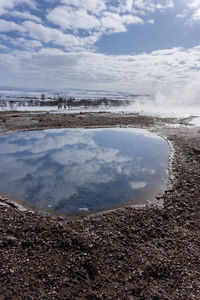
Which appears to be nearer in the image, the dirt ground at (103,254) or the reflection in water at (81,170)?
the dirt ground at (103,254)

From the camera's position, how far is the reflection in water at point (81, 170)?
23.4 ft

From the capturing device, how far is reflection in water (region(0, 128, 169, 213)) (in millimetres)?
7133

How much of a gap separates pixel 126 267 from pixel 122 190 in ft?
13.3

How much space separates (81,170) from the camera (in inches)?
386

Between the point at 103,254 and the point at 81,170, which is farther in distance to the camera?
the point at 81,170

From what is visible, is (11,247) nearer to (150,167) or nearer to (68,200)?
(68,200)

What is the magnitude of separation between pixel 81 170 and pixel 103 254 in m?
5.90

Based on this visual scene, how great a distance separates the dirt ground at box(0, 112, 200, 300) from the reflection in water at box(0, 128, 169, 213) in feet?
3.60

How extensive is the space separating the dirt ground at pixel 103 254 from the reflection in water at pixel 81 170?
1097 millimetres

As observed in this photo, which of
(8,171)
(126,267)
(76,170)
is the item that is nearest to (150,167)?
(76,170)

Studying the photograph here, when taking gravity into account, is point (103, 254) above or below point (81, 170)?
below

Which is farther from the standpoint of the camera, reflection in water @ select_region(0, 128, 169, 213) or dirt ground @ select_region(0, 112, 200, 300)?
reflection in water @ select_region(0, 128, 169, 213)

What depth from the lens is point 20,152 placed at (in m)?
12.7

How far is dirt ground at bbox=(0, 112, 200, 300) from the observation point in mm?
3348
